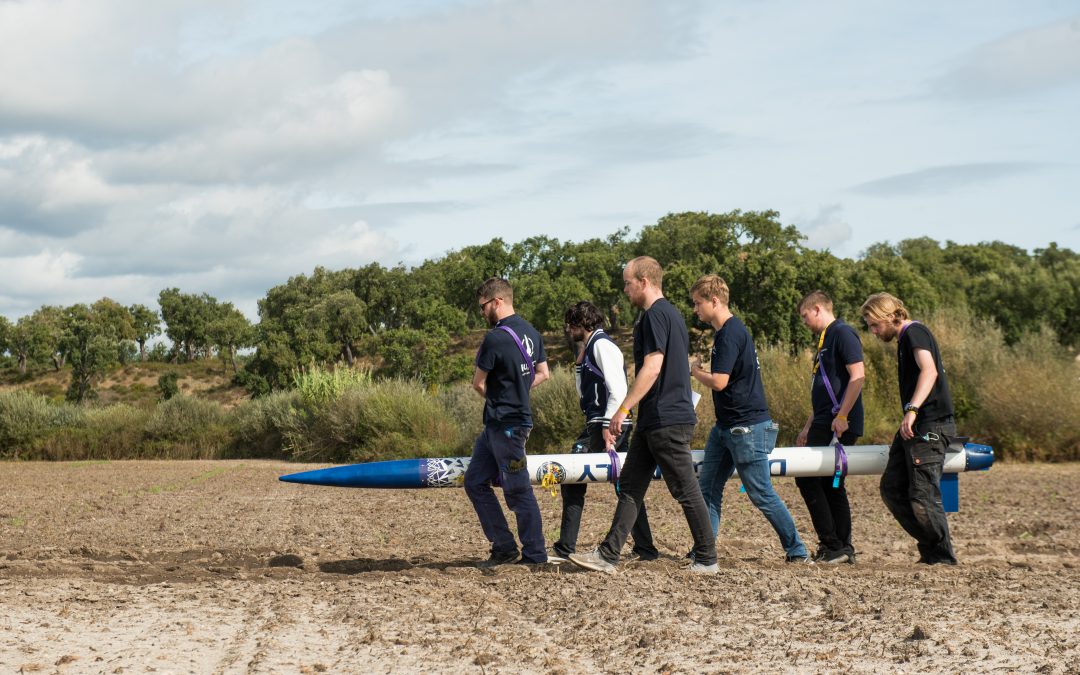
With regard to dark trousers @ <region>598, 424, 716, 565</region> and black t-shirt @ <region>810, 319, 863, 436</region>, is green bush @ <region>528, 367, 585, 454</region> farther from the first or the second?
dark trousers @ <region>598, 424, 716, 565</region>

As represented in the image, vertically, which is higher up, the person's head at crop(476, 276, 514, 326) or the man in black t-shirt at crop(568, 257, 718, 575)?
the person's head at crop(476, 276, 514, 326)

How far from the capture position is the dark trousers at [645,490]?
6.87 meters

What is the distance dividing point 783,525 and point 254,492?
8.71 meters

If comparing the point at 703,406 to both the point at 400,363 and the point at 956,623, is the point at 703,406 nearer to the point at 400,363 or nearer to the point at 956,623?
the point at 956,623

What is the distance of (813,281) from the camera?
164 ft

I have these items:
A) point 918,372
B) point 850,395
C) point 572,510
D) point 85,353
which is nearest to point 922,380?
point 918,372

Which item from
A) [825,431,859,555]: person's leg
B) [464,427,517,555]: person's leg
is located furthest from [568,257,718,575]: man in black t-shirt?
[825,431,859,555]: person's leg

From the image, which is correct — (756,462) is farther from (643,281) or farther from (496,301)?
(496,301)

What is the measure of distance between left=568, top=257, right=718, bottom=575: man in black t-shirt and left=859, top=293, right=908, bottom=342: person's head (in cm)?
139

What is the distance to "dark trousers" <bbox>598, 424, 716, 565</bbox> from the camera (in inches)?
270

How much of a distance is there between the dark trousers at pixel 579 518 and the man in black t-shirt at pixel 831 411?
116 centimetres

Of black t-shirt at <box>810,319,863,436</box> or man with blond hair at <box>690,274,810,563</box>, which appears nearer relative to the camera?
man with blond hair at <box>690,274,810,563</box>

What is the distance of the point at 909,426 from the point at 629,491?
6.18 ft

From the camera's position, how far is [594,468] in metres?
7.57
